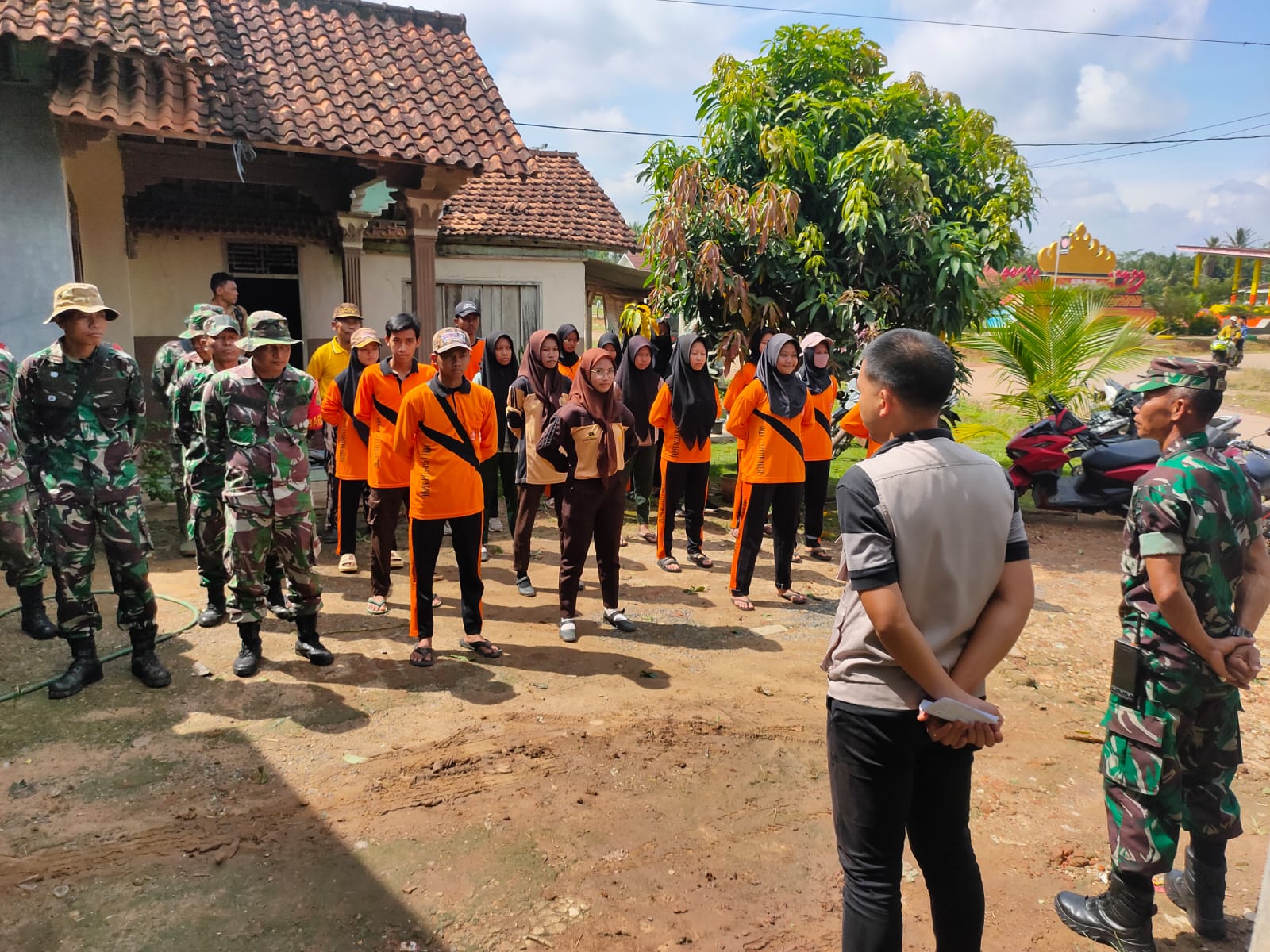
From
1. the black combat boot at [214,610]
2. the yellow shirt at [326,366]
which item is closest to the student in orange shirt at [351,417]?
the yellow shirt at [326,366]

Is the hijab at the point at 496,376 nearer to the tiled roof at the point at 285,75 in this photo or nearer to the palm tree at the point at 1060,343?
the tiled roof at the point at 285,75

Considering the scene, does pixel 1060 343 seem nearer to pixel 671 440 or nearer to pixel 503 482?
pixel 671 440

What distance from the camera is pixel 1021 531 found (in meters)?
2.26

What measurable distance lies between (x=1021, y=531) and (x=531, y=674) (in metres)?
3.20

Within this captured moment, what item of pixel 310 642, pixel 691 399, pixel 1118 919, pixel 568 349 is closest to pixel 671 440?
pixel 691 399

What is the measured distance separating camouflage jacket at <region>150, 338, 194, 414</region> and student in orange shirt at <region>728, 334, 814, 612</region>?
396 centimetres

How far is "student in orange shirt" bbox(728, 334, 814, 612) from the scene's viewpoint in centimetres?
598

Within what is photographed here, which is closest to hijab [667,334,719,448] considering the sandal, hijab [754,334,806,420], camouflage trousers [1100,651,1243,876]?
hijab [754,334,806,420]

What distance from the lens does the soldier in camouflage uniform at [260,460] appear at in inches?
177

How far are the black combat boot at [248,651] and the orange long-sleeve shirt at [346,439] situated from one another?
184cm

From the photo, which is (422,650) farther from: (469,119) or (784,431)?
(469,119)

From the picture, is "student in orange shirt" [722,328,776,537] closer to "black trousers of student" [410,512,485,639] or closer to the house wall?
"black trousers of student" [410,512,485,639]

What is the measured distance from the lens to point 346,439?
21.1 ft

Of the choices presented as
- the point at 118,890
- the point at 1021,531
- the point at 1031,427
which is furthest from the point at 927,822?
the point at 1031,427
